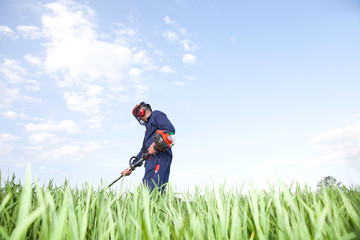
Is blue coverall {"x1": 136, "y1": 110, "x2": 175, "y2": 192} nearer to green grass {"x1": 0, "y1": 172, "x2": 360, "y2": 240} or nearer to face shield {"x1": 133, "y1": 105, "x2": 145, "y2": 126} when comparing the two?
face shield {"x1": 133, "y1": 105, "x2": 145, "y2": 126}

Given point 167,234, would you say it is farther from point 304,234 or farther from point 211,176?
point 211,176

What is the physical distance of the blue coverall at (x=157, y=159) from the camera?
4156 millimetres

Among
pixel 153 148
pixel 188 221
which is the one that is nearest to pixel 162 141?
pixel 153 148

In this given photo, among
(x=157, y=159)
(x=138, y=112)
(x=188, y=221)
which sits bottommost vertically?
(x=188, y=221)

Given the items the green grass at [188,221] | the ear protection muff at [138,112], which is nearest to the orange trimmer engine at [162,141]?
the ear protection muff at [138,112]

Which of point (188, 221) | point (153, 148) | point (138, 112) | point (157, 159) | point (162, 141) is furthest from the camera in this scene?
point (138, 112)

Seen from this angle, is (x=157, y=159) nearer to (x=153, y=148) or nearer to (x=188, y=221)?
(x=153, y=148)

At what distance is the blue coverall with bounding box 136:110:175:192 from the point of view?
164 inches

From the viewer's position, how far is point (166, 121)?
14.6 feet

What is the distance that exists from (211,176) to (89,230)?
88 centimetres

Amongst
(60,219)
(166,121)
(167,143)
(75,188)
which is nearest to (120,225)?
(60,219)

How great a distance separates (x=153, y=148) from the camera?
4.14 meters

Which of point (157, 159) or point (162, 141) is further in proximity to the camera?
point (157, 159)

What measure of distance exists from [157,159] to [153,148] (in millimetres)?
228
